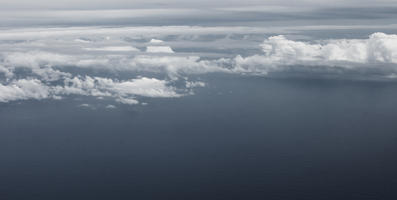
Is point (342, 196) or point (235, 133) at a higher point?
point (235, 133)

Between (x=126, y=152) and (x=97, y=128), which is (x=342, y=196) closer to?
(x=126, y=152)

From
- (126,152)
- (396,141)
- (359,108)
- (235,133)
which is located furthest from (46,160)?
(359,108)

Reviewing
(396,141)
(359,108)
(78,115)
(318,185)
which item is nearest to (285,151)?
(318,185)

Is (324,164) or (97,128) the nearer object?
(324,164)

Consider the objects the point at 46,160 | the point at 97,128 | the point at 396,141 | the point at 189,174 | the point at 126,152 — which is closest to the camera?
the point at 189,174

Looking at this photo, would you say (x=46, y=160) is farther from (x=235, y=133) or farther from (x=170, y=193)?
(x=235, y=133)

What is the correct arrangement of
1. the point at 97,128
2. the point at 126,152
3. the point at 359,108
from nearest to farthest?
the point at 126,152, the point at 97,128, the point at 359,108
